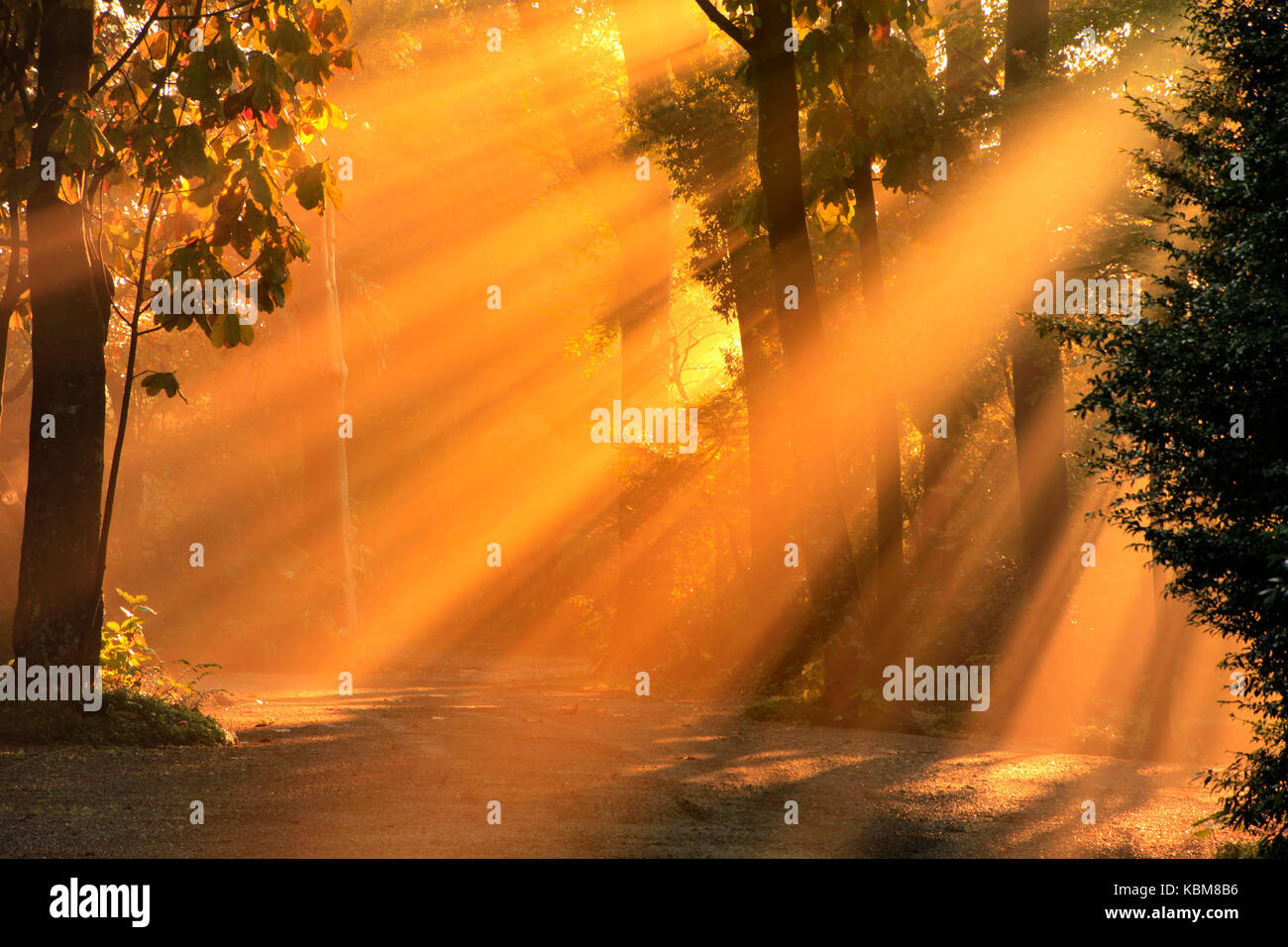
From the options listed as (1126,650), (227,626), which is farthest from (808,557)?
(227,626)

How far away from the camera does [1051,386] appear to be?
1912 centimetres

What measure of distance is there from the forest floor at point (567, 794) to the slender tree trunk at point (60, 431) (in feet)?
4.22

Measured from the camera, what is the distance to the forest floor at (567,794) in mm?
6949

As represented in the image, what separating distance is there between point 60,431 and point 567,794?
578cm

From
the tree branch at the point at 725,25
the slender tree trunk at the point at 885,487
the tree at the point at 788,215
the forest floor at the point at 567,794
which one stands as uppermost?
the tree branch at the point at 725,25

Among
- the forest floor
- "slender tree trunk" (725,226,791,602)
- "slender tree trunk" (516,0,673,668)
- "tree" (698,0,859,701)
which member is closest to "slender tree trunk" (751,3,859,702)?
"tree" (698,0,859,701)

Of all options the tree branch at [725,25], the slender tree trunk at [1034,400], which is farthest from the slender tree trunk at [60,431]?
the slender tree trunk at [1034,400]

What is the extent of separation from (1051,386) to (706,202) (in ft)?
22.6

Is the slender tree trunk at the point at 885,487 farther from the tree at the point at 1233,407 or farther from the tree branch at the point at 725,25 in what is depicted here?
the tree at the point at 1233,407

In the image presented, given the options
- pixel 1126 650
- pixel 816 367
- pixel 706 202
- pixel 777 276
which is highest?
pixel 706 202

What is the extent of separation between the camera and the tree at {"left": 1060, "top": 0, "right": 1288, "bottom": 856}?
7004 millimetres

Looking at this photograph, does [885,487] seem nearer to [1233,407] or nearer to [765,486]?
[765,486]

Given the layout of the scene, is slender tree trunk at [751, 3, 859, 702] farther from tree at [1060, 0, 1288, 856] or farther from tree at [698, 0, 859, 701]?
tree at [1060, 0, 1288, 856]
